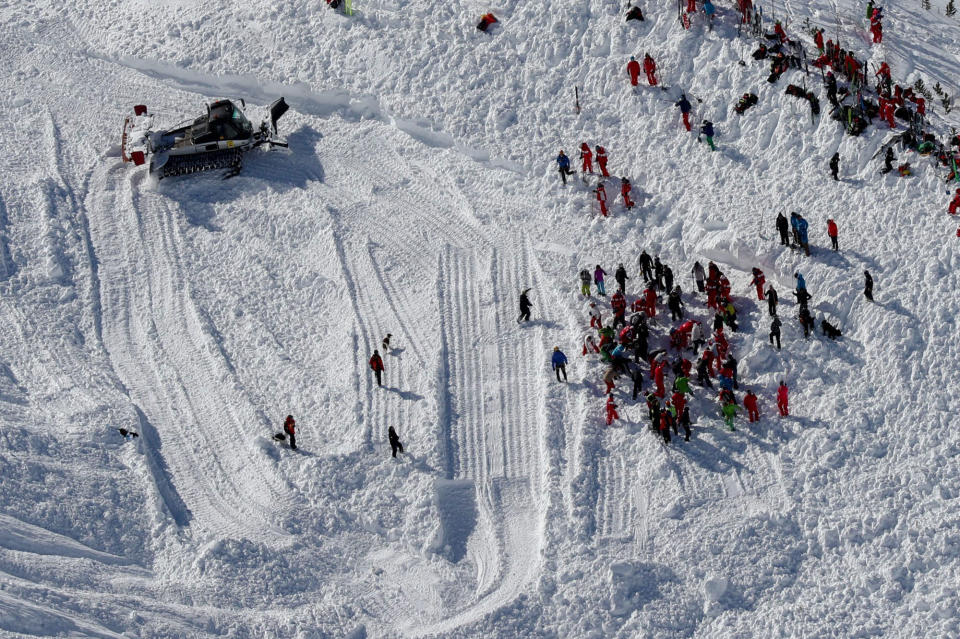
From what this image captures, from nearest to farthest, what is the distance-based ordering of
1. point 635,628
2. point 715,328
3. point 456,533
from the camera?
point 635,628 → point 456,533 → point 715,328

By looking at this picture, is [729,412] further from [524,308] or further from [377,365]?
[377,365]

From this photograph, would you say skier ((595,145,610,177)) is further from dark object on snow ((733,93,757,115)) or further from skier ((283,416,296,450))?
skier ((283,416,296,450))

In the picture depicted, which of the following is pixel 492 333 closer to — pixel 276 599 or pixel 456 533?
pixel 456 533

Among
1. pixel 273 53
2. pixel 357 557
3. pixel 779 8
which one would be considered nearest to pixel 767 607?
pixel 357 557

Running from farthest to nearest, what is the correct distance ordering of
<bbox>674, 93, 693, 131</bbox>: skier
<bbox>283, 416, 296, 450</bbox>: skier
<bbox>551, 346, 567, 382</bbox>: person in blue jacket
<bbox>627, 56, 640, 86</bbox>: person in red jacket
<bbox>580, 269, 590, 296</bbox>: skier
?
<bbox>627, 56, 640, 86</bbox>: person in red jacket < <bbox>674, 93, 693, 131</bbox>: skier < <bbox>580, 269, 590, 296</bbox>: skier < <bbox>551, 346, 567, 382</bbox>: person in blue jacket < <bbox>283, 416, 296, 450</bbox>: skier

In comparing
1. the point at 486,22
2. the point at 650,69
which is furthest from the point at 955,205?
the point at 486,22

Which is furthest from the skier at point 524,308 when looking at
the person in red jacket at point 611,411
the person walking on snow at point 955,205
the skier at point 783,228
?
the person walking on snow at point 955,205

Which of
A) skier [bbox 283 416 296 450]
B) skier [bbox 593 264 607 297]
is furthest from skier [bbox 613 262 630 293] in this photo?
skier [bbox 283 416 296 450]
